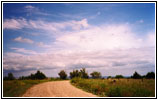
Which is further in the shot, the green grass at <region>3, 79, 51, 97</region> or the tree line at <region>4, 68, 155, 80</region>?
the tree line at <region>4, 68, 155, 80</region>

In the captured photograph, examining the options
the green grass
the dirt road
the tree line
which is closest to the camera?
the dirt road

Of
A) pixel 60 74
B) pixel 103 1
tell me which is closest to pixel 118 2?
pixel 103 1

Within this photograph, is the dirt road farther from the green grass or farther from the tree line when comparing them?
the tree line

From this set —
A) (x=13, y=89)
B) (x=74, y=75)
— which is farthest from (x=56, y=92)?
(x=74, y=75)

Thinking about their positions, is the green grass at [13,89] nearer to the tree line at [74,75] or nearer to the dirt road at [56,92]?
the dirt road at [56,92]

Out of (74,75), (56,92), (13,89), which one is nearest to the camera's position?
(56,92)

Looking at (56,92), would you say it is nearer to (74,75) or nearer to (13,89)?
(13,89)

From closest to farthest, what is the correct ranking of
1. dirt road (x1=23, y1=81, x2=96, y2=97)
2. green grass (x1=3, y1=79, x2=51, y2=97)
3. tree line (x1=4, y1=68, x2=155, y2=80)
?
dirt road (x1=23, y1=81, x2=96, y2=97) < green grass (x1=3, y1=79, x2=51, y2=97) < tree line (x1=4, y1=68, x2=155, y2=80)

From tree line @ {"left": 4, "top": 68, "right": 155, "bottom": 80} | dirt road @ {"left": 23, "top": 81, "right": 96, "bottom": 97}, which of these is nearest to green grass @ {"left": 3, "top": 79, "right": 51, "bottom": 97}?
dirt road @ {"left": 23, "top": 81, "right": 96, "bottom": 97}

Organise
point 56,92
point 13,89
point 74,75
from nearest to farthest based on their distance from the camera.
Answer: point 56,92, point 13,89, point 74,75

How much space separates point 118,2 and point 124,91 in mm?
6340

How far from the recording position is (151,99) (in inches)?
362

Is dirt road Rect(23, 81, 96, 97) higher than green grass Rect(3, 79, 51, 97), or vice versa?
green grass Rect(3, 79, 51, 97)

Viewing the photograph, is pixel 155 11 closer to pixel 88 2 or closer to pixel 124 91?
pixel 88 2
